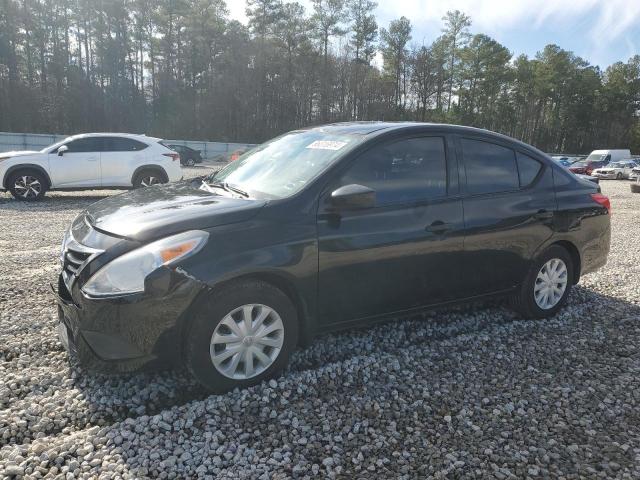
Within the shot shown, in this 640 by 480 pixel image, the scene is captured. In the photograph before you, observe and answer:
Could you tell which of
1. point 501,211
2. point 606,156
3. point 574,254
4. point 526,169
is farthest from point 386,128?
point 606,156

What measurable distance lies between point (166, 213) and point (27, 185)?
9.89 m

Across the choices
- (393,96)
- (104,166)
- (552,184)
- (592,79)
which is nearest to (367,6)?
(393,96)

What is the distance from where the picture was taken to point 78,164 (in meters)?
11.2

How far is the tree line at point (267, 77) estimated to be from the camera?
48125 millimetres

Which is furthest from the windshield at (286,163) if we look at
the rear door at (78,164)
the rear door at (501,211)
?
the rear door at (78,164)

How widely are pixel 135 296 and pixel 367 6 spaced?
59375mm

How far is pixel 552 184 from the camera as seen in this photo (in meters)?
4.44

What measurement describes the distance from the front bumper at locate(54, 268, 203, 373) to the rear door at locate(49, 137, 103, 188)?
9515 mm

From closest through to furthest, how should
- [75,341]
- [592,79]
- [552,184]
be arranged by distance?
[75,341]
[552,184]
[592,79]

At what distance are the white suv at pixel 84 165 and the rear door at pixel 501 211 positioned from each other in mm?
9668

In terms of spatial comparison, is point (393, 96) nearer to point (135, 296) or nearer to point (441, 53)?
point (441, 53)

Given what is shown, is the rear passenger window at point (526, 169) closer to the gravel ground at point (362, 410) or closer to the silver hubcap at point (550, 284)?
the silver hubcap at point (550, 284)

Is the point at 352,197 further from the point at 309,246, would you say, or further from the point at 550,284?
the point at 550,284

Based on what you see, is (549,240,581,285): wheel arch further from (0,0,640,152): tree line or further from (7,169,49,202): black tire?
(0,0,640,152): tree line
